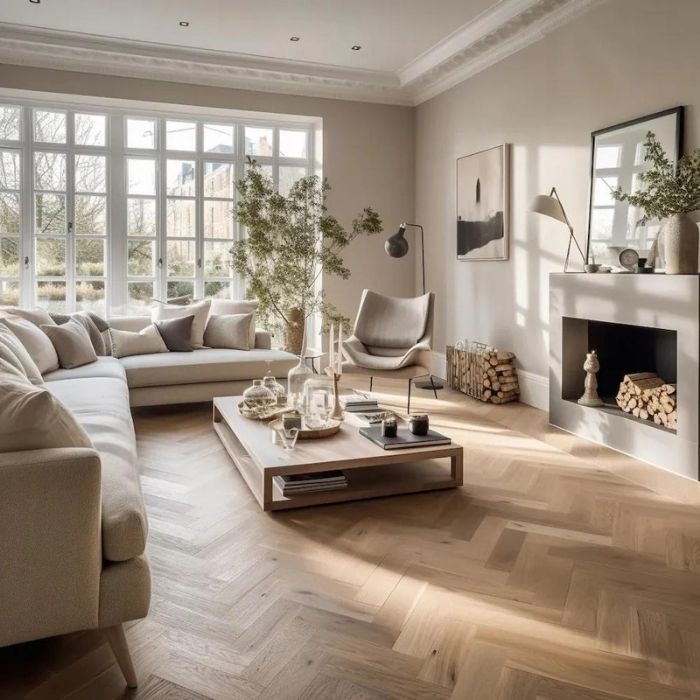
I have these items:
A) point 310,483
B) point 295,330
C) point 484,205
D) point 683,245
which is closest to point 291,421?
point 310,483

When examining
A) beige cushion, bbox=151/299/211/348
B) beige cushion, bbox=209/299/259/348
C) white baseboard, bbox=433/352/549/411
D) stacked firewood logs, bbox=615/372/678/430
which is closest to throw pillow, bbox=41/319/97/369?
beige cushion, bbox=151/299/211/348

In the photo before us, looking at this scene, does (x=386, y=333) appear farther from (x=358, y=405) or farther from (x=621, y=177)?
(x=621, y=177)

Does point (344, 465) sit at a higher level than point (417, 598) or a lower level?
higher

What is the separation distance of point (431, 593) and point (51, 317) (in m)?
3.66

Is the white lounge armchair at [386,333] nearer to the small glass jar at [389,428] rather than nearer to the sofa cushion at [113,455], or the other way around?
the small glass jar at [389,428]

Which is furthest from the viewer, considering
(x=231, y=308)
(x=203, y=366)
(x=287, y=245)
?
(x=287, y=245)

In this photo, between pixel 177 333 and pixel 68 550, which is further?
pixel 177 333

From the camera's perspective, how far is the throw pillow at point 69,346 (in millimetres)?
4438

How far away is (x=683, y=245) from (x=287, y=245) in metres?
3.68

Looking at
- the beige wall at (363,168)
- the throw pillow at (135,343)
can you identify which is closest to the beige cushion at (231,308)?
the throw pillow at (135,343)

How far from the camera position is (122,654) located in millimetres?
1694

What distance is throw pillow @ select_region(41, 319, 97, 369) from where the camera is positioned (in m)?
4.44

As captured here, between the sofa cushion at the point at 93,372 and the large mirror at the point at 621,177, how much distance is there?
3390mm

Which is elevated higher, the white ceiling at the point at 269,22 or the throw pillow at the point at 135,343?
the white ceiling at the point at 269,22
